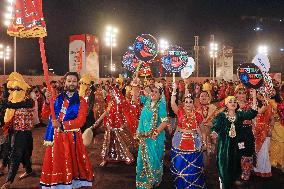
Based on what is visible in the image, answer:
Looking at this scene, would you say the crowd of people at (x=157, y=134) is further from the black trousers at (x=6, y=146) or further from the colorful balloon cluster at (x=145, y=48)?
the colorful balloon cluster at (x=145, y=48)

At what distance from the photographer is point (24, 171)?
745 centimetres

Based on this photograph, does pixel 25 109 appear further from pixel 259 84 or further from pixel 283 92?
pixel 283 92

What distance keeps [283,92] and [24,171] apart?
5.99 metres

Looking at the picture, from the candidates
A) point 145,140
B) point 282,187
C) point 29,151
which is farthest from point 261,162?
point 29,151

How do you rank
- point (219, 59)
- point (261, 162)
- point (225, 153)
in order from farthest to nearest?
point (219, 59), point (261, 162), point (225, 153)

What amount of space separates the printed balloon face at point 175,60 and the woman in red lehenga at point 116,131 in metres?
1.65

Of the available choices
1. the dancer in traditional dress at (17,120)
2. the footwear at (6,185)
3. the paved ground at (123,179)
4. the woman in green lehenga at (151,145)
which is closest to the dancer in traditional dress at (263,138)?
the paved ground at (123,179)

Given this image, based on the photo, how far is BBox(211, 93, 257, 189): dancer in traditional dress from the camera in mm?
5664

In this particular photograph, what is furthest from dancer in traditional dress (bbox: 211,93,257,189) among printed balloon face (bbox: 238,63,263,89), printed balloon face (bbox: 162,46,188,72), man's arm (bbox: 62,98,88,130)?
man's arm (bbox: 62,98,88,130)

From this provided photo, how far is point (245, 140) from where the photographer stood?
630 cm

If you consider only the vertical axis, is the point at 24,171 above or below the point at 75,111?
below

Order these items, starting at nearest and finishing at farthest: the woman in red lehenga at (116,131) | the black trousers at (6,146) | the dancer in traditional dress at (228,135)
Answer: the dancer in traditional dress at (228,135), the black trousers at (6,146), the woman in red lehenga at (116,131)

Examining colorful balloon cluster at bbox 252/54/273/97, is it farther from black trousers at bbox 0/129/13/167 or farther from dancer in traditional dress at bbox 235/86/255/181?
black trousers at bbox 0/129/13/167

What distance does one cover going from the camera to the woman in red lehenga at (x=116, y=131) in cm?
794
